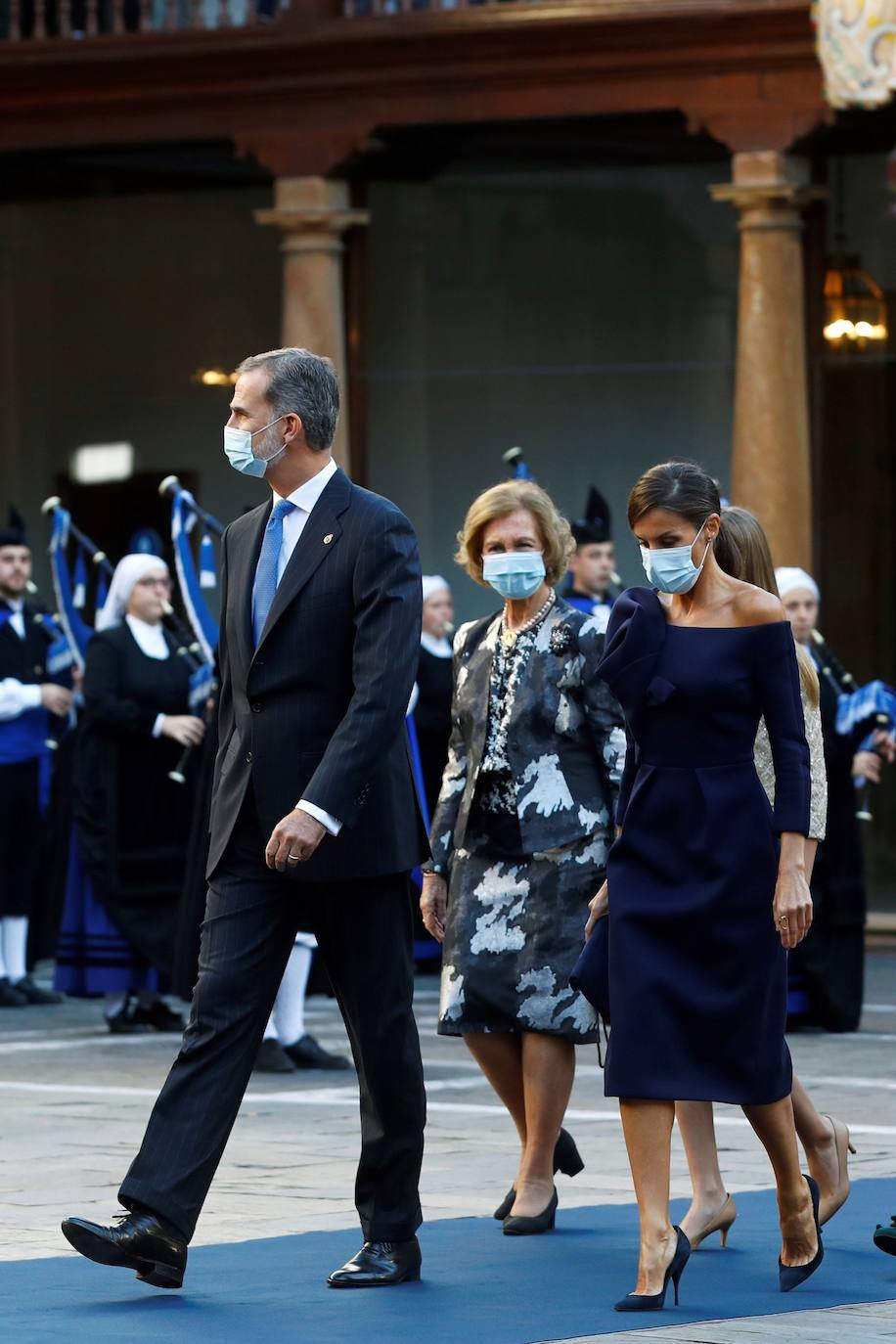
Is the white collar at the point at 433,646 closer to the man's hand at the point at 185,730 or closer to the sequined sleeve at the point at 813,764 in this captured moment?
the man's hand at the point at 185,730

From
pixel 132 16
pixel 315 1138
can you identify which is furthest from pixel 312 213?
pixel 315 1138

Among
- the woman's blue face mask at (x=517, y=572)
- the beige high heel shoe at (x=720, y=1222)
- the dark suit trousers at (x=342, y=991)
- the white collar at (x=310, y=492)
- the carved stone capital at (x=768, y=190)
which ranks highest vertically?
the carved stone capital at (x=768, y=190)

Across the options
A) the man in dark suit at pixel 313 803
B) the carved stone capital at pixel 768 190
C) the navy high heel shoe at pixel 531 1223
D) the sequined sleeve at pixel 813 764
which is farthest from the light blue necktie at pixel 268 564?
the carved stone capital at pixel 768 190

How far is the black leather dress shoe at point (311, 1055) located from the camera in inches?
403

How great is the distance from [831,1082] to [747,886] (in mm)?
3987

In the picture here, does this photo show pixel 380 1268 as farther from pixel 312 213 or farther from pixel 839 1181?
pixel 312 213

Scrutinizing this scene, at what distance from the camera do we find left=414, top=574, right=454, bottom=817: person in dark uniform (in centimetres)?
1284

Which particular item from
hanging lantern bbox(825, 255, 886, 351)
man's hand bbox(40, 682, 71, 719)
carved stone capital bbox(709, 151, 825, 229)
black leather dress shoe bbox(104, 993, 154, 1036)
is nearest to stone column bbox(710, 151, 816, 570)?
carved stone capital bbox(709, 151, 825, 229)

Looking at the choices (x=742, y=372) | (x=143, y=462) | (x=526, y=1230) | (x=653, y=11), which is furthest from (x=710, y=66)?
(x=526, y=1230)

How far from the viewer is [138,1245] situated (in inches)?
224

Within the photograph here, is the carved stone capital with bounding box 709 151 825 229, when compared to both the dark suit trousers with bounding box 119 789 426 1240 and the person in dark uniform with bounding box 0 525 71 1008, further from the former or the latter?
the dark suit trousers with bounding box 119 789 426 1240

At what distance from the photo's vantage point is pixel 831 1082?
974 centimetres

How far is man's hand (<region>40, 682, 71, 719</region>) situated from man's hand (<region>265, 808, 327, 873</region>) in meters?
6.88

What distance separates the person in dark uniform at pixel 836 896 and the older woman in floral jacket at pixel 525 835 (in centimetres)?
400
